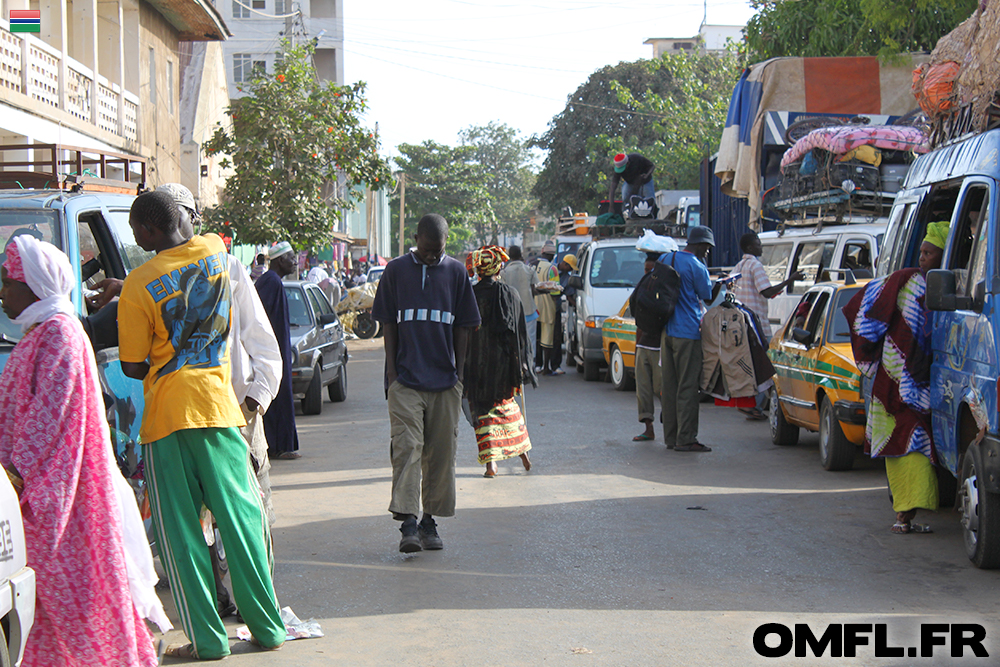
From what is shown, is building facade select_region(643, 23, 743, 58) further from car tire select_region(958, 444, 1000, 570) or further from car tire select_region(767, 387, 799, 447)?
car tire select_region(958, 444, 1000, 570)

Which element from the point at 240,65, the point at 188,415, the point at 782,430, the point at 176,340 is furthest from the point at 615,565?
the point at 240,65

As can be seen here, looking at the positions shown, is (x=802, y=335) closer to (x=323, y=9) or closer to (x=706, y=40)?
(x=323, y=9)

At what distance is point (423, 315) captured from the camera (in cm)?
614

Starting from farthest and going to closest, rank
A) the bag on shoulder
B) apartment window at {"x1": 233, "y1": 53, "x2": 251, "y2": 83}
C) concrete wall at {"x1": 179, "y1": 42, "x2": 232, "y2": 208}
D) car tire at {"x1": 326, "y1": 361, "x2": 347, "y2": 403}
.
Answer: apartment window at {"x1": 233, "y1": 53, "x2": 251, "y2": 83}, concrete wall at {"x1": 179, "y1": 42, "x2": 232, "y2": 208}, car tire at {"x1": 326, "y1": 361, "x2": 347, "y2": 403}, the bag on shoulder

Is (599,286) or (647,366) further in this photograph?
(599,286)

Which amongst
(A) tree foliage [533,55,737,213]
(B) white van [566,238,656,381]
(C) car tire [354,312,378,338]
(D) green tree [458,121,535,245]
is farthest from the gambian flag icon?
(D) green tree [458,121,535,245]

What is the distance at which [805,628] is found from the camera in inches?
187

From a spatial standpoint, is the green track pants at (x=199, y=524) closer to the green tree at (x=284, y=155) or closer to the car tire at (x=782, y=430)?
the car tire at (x=782, y=430)

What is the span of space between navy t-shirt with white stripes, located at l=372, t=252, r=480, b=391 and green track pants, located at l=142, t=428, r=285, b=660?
1795mm

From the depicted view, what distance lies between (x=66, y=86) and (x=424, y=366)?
43.9 ft

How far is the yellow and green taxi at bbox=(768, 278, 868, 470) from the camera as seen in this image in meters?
8.32

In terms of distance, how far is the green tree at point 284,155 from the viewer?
2062cm

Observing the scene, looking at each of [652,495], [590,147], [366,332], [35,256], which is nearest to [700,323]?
[652,495]

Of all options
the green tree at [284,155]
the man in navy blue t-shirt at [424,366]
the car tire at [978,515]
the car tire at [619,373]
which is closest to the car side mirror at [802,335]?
the car tire at [978,515]
